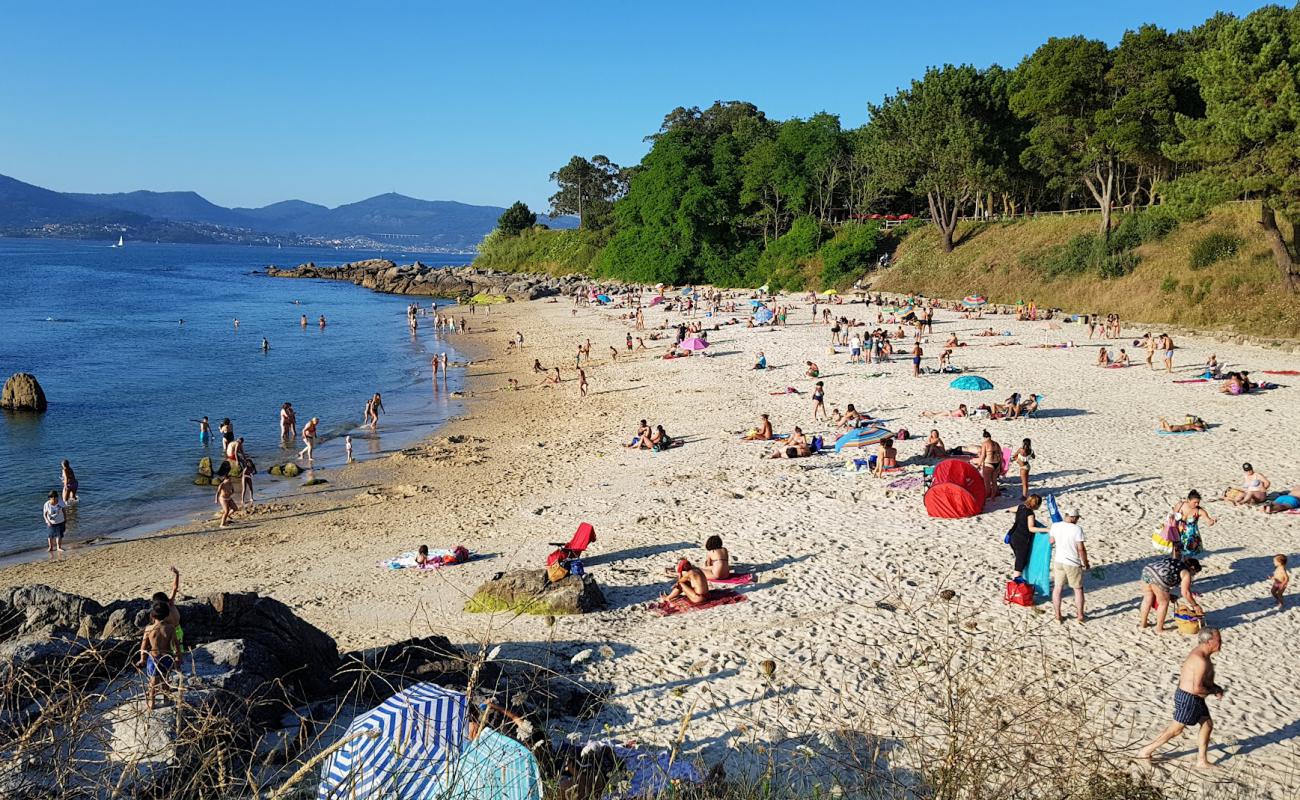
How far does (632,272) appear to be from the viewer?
6662 centimetres

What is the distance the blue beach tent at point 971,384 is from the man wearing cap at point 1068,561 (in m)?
12.2

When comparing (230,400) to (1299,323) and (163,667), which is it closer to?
(163,667)

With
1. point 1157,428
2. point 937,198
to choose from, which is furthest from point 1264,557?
point 937,198

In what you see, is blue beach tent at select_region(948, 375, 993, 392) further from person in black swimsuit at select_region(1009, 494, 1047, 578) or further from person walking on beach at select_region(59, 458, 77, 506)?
person walking on beach at select_region(59, 458, 77, 506)

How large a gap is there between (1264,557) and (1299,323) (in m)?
21.3

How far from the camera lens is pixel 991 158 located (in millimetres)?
44188

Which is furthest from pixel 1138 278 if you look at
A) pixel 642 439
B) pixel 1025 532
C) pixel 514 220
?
pixel 514 220

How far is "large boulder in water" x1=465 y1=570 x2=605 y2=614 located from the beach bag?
506 cm

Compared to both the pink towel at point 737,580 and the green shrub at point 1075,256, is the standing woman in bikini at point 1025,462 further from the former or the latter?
the green shrub at point 1075,256

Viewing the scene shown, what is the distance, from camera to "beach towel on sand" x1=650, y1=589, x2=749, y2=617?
10.6 meters

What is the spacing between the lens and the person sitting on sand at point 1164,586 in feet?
30.0

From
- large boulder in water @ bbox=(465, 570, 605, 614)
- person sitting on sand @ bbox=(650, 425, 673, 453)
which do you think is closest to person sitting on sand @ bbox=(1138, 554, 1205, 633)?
large boulder in water @ bbox=(465, 570, 605, 614)

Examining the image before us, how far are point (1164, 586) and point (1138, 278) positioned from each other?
3000 centimetres

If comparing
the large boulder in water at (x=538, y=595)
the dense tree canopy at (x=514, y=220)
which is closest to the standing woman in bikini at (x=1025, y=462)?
the large boulder in water at (x=538, y=595)
